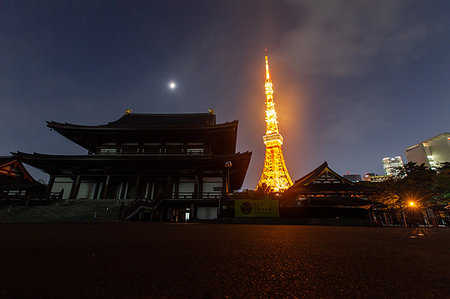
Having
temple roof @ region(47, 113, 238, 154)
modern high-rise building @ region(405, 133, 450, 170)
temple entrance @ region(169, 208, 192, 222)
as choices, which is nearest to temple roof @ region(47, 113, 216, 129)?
temple roof @ region(47, 113, 238, 154)

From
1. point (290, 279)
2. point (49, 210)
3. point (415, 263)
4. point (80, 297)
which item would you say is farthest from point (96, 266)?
point (49, 210)

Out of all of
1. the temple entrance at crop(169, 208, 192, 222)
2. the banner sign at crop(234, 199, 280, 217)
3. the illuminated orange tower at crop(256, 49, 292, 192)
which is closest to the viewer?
the banner sign at crop(234, 199, 280, 217)

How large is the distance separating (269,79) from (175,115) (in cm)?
3132

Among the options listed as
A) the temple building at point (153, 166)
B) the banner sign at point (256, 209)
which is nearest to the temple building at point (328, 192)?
the banner sign at point (256, 209)

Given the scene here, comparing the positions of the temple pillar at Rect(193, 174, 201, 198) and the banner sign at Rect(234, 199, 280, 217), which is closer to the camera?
the banner sign at Rect(234, 199, 280, 217)

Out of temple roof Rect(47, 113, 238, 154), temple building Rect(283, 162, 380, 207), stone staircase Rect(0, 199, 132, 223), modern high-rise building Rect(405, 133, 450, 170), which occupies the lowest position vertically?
stone staircase Rect(0, 199, 132, 223)

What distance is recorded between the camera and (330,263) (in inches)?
57.4

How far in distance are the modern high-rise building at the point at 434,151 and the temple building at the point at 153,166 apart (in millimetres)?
54113

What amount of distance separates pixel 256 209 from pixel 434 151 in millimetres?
60676

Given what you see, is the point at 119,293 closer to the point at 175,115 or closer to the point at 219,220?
the point at 219,220

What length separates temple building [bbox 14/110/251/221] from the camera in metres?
15.4

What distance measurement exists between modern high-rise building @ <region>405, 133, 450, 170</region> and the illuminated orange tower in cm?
3608

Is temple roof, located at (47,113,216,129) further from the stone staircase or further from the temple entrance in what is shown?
the stone staircase

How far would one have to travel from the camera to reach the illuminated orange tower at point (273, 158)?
33.6 m
